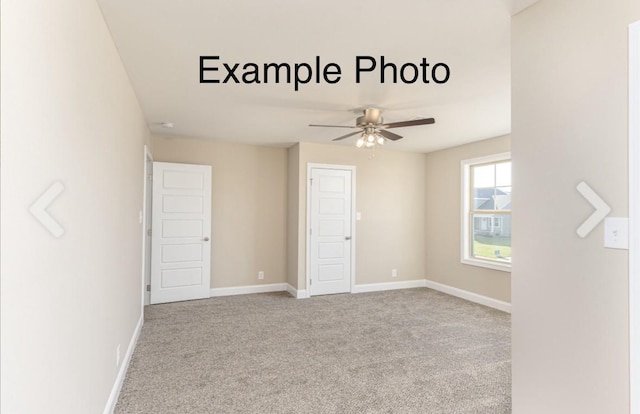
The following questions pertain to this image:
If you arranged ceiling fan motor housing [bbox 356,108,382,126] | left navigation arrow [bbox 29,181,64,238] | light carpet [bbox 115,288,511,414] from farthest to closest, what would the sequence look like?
1. ceiling fan motor housing [bbox 356,108,382,126]
2. light carpet [bbox 115,288,511,414]
3. left navigation arrow [bbox 29,181,64,238]

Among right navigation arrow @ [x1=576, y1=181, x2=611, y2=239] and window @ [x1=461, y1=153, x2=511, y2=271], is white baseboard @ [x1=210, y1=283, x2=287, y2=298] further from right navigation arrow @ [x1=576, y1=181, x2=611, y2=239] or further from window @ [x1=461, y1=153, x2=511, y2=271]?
right navigation arrow @ [x1=576, y1=181, x2=611, y2=239]

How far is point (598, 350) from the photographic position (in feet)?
5.24

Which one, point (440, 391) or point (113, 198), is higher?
point (113, 198)

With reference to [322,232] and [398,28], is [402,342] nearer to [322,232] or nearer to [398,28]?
[322,232]

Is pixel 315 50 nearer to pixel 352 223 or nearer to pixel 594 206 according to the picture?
pixel 594 206

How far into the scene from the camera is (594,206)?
1.63 metres

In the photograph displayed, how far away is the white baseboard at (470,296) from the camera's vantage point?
4.87 meters

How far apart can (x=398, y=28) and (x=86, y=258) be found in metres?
2.18

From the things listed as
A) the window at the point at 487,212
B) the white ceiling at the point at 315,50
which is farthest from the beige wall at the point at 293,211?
the window at the point at 487,212

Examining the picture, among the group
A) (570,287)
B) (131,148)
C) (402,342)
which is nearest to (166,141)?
(131,148)

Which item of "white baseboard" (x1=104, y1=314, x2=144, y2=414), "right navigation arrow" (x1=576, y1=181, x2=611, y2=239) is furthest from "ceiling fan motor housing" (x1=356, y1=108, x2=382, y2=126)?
"white baseboard" (x1=104, y1=314, x2=144, y2=414)

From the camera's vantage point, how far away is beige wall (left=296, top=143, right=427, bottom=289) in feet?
19.6
